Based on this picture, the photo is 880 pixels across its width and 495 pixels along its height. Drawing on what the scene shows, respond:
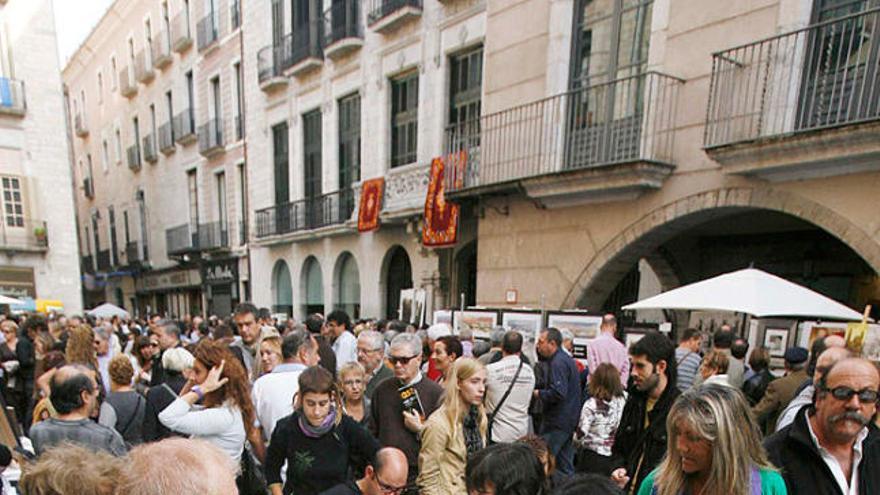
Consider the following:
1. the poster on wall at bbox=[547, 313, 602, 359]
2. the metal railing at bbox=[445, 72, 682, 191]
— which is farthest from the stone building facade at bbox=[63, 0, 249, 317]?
the poster on wall at bbox=[547, 313, 602, 359]

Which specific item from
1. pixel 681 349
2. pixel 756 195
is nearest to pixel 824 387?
pixel 681 349

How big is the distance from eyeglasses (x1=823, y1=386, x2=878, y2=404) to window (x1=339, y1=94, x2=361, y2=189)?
12705mm

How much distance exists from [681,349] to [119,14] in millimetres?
32794

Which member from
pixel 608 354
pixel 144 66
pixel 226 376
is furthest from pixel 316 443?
pixel 144 66

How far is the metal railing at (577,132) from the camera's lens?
24.2 ft

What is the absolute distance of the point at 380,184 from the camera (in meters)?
12.6

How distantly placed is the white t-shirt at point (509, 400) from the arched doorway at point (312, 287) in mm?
12124

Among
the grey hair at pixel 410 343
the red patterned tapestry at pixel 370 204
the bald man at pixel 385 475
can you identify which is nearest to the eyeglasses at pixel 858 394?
the bald man at pixel 385 475

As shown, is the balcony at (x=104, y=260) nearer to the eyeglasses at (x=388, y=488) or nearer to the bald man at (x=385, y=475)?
the bald man at (x=385, y=475)

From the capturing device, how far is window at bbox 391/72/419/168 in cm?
1230

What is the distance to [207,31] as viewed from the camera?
19922 mm

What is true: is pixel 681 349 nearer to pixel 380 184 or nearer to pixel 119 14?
pixel 380 184

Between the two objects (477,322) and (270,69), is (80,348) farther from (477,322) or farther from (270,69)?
(270,69)

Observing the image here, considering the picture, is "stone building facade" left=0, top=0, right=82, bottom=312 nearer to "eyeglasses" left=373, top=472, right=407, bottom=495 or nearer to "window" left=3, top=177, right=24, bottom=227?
"window" left=3, top=177, right=24, bottom=227
